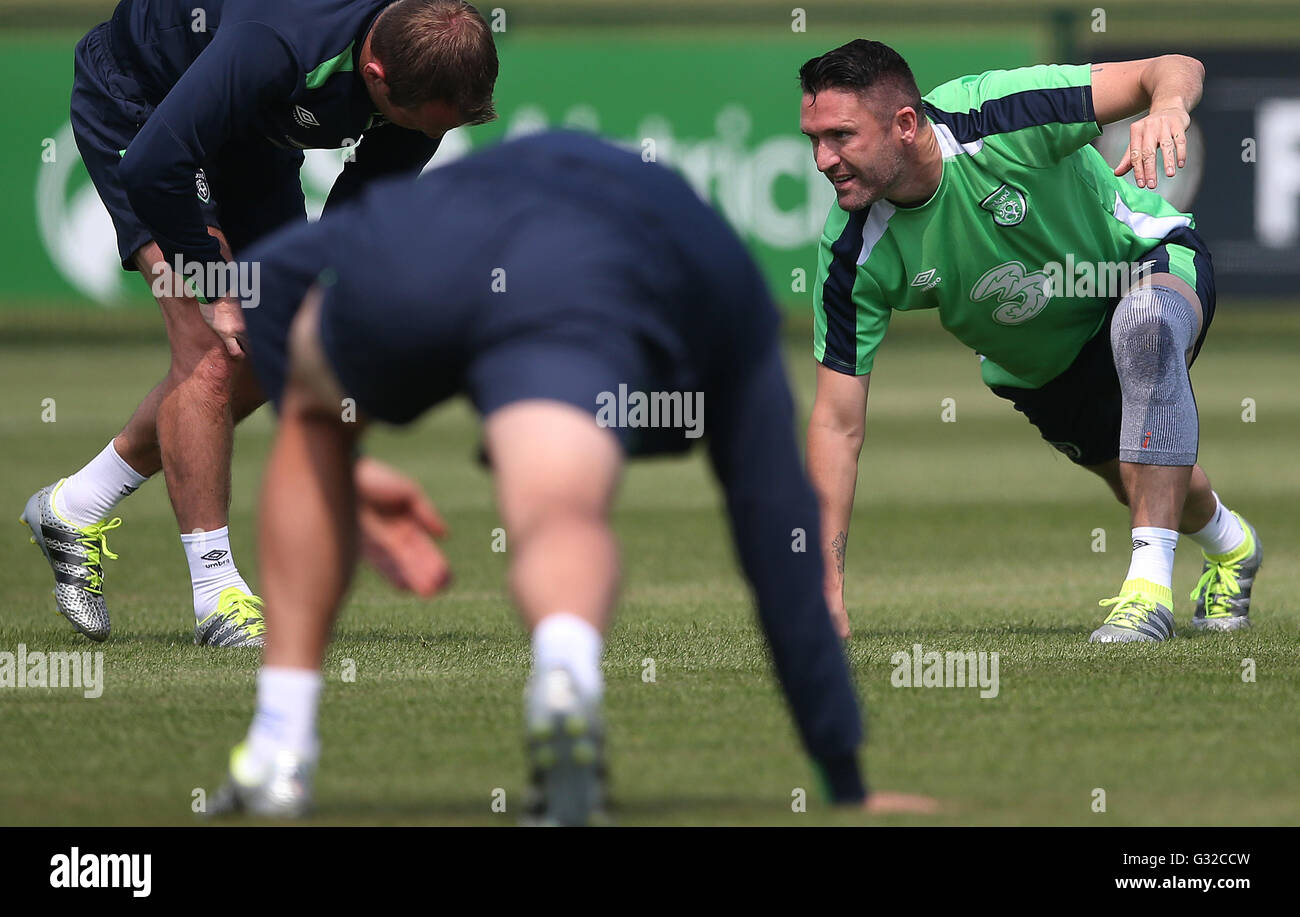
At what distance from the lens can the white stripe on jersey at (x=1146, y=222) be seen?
668 cm

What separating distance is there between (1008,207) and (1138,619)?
137cm

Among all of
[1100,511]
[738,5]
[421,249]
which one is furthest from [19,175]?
[421,249]

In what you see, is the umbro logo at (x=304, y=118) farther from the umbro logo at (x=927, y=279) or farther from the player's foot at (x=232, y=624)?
the umbro logo at (x=927, y=279)

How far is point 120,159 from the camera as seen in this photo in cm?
680

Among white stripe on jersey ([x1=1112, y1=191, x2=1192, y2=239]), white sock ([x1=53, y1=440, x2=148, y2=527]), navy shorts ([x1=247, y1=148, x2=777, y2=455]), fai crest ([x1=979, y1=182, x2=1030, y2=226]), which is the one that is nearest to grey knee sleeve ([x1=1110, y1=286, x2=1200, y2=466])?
white stripe on jersey ([x1=1112, y1=191, x2=1192, y2=239])

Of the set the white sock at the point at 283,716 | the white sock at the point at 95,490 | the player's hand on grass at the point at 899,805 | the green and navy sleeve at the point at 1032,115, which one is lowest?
the player's hand on grass at the point at 899,805

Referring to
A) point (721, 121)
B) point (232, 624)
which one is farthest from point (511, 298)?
point (721, 121)

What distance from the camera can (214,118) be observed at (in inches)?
239

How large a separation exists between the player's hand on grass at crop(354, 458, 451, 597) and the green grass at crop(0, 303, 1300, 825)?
18.2 inches

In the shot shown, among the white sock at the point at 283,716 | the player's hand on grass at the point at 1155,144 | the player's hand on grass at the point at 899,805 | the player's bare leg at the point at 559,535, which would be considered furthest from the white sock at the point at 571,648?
the player's hand on grass at the point at 1155,144

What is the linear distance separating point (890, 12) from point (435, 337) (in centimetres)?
2106

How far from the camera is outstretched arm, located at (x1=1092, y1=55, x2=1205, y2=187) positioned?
5773mm

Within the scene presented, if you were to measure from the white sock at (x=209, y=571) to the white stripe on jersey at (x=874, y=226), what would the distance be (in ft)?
7.40
